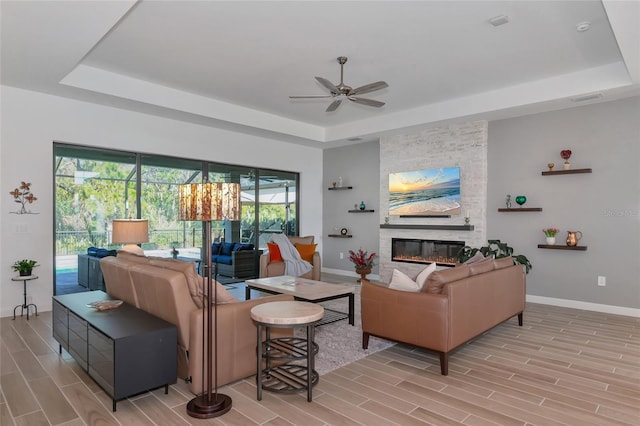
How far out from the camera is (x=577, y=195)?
18.1ft

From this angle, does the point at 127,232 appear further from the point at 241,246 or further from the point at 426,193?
the point at 426,193

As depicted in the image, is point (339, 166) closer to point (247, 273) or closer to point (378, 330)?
point (247, 273)

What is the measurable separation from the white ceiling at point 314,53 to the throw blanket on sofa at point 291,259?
218 cm

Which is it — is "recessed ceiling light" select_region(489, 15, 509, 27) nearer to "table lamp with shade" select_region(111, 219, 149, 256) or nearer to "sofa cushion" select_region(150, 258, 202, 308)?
"sofa cushion" select_region(150, 258, 202, 308)

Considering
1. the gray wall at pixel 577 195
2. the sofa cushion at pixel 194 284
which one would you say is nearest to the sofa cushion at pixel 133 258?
the sofa cushion at pixel 194 284

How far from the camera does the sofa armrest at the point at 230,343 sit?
8.76 feet

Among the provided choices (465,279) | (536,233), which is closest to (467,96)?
(536,233)

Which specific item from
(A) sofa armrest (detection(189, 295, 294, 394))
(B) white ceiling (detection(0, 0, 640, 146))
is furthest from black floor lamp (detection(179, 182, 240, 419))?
(B) white ceiling (detection(0, 0, 640, 146))

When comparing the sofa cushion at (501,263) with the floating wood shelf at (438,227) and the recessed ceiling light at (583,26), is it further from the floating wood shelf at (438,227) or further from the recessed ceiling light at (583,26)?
the recessed ceiling light at (583,26)

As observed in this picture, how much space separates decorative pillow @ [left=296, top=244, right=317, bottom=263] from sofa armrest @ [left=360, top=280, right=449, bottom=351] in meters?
3.32

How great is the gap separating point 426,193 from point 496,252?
165cm

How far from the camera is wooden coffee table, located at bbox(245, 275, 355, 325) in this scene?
4156 millimetres

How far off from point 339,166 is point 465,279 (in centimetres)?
565

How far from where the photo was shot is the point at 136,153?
609cm
